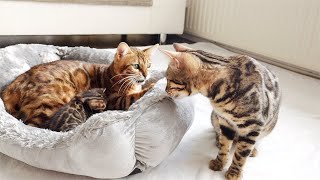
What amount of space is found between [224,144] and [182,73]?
0.27 meters

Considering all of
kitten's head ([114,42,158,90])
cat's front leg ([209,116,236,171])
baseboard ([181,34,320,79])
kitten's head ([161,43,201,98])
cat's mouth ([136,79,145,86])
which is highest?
kitten's head ([161,43,201,98])

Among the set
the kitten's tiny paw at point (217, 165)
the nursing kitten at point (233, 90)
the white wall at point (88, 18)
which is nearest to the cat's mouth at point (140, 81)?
the nursing kitten at point (233, 90)

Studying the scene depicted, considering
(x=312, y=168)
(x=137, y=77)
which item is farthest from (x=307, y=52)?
(x=137, y=77)

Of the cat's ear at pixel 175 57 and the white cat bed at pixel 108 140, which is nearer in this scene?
the white cat bed at pixel 108 140

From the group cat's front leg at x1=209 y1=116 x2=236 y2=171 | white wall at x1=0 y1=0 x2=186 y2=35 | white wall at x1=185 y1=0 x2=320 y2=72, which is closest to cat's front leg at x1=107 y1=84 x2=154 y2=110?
cat's front leg at x1=209 y1=116 x2=236 y2=171

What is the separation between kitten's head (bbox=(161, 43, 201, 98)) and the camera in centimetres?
104

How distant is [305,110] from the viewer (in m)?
1.70

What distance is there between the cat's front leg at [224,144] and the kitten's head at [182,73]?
0.51 ft

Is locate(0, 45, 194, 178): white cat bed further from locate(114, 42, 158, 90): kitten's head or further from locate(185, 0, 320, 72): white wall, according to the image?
locate(185, 0, 320, 72): white wall

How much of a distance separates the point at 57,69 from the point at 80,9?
39.8 inches

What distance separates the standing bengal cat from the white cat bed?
0.11 metres

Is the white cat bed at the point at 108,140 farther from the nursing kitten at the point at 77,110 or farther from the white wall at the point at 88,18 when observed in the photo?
the white wall at the point at 88,18

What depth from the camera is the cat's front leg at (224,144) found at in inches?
43.4

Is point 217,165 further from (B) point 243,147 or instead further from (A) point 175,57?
(A) point 175,57
